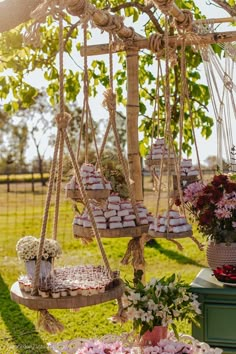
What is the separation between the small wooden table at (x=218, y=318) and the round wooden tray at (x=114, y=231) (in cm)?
39

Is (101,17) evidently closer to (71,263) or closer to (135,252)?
(135,252)

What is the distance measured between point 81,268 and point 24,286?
527 millimetres

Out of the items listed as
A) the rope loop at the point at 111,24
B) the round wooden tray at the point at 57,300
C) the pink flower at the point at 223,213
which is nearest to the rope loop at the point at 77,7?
the rope loop at the point at 111,24

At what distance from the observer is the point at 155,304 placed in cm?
271

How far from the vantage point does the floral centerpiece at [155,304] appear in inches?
106

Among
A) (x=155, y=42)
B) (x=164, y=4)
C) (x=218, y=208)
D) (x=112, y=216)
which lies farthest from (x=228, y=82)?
(x=112, y=216)

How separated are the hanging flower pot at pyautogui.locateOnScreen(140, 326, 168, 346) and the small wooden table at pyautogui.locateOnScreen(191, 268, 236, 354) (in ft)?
1.87

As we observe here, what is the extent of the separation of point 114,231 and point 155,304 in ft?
2.30

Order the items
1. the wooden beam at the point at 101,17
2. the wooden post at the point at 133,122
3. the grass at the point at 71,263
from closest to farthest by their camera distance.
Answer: the wooden beam at the point at 101,17
the wooden post at the point at 133,122
the grass at the point at 71,263

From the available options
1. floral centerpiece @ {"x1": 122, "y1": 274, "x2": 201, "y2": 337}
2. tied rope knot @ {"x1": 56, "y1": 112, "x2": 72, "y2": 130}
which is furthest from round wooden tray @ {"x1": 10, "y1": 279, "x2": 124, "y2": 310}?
tied rope knot @ {"x1": 56, "y1": 112, "x2": 72, "y2": 130}

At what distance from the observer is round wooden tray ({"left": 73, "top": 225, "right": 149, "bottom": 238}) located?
335 centimetres

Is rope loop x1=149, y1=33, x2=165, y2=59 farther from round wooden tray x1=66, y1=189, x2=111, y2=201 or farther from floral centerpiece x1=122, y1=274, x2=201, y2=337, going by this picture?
floral centerpiece x1=122, y1=274, x2=201, y2=337

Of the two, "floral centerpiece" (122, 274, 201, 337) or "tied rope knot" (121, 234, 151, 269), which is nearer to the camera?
"floral centerpiece" (122, 274, 201, 337)

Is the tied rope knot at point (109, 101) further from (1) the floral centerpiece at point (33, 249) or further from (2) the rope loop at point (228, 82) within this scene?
(2) the rope loop at point (228, 82)
